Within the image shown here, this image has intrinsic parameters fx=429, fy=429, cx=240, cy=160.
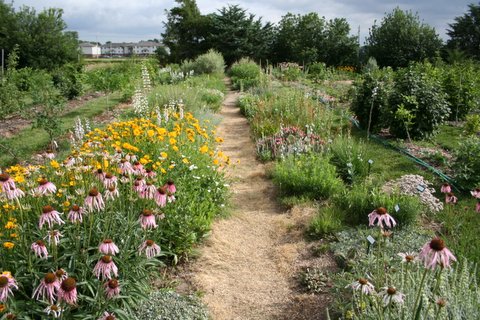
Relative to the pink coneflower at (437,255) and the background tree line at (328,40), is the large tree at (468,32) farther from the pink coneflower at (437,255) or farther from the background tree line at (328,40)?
the pink coneflower at (437,255)

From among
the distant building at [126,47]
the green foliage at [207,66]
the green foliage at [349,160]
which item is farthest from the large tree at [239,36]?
the distant building at [126,47]

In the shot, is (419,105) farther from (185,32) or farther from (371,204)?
(185,32)

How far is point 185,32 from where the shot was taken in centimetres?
2738

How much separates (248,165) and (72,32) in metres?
28.9

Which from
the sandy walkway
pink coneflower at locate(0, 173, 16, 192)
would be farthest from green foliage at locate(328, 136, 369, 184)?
pink coneflower at locate(0, 173, 16, 192)

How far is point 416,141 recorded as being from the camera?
688 centimetres

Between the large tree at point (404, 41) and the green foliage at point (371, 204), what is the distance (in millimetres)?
16563

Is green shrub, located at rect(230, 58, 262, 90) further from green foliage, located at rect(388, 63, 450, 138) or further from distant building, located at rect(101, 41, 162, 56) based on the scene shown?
distant building, located at rect(101, 41, 162, 56)

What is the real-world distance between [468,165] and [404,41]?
Answer: 1630cm

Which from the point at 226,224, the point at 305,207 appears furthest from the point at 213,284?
the point at 305,207

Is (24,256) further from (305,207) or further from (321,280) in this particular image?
(305,207)

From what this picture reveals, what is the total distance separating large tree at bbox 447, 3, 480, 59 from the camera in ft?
73.5

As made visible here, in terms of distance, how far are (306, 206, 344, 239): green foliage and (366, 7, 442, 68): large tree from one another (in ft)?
55.4

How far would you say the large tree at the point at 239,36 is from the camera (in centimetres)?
2320
